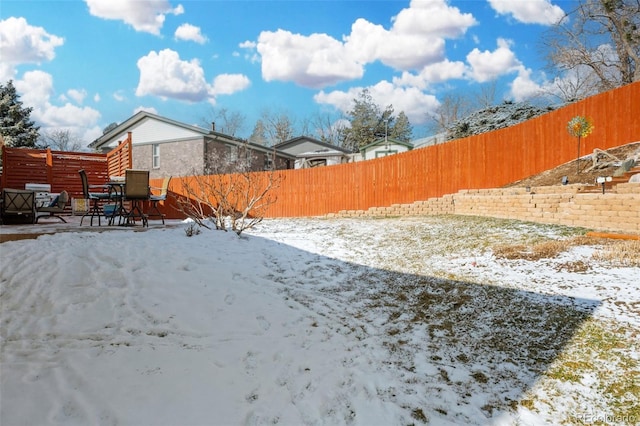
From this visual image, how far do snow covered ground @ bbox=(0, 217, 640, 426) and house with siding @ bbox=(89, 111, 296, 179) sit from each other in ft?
41.7

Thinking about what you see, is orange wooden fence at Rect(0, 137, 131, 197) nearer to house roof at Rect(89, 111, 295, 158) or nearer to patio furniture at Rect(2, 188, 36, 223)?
patio furniture at Rect(2, 188, 36, 223)

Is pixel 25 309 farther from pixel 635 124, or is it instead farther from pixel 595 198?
pixel 635 124

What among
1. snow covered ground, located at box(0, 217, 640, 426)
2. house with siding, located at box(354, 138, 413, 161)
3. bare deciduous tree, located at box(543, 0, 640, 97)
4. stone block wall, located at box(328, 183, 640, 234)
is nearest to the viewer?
snow covered ground, located at box(0, 217, 640, 426)

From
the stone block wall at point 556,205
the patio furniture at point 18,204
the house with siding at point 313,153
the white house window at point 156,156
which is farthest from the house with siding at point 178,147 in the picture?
the stone block wall at point 556,205

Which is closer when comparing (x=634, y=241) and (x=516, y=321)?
(x=516, y=321)

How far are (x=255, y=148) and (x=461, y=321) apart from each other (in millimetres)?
16876

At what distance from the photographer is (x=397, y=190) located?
33.9 ft

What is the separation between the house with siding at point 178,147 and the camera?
16.9m

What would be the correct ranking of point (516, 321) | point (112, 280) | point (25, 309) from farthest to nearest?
point (112, 280)
point (516, 321)
point (25, 309)

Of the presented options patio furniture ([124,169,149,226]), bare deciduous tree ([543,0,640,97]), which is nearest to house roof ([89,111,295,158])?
patio furniture ([124,169,149,226])

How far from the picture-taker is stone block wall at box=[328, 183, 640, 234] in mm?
5453

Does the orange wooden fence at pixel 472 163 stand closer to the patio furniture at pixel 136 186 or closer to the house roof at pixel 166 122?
the patio furniture at pixel 136 186

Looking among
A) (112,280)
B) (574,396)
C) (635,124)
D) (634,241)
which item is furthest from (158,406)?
(635,124)

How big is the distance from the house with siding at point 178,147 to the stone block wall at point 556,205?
10.1 metres
